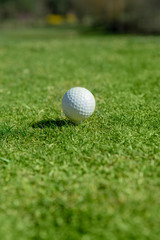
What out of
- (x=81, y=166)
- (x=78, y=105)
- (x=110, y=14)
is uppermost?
(x=78, y=105)

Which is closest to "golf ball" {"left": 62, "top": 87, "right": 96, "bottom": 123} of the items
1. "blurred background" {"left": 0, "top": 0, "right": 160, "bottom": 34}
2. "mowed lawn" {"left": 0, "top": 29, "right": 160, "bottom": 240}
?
"mowed lawn" {"left": 0, "top": 29, "right": 160, "bottom": 240}

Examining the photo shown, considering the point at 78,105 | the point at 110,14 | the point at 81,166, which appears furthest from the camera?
the point at 110,14

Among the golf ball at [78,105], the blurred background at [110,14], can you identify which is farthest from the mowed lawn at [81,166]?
the blurred background at [110,14]

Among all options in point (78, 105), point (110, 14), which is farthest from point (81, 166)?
point (110, 14)

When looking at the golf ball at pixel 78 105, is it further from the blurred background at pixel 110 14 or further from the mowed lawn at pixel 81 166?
the blurred background at pixel 110 14

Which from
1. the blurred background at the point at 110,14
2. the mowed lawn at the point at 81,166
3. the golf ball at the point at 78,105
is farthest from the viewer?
the blurred background at the point at 110,14

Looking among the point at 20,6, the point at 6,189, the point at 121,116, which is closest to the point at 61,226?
the point at 6,189

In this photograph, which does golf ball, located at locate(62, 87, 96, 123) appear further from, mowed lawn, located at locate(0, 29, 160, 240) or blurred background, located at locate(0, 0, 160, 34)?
blurred background, located at locate(0, 0, 160, 34)

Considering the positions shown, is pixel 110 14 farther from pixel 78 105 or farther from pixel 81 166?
Answer: pixel 81 166
